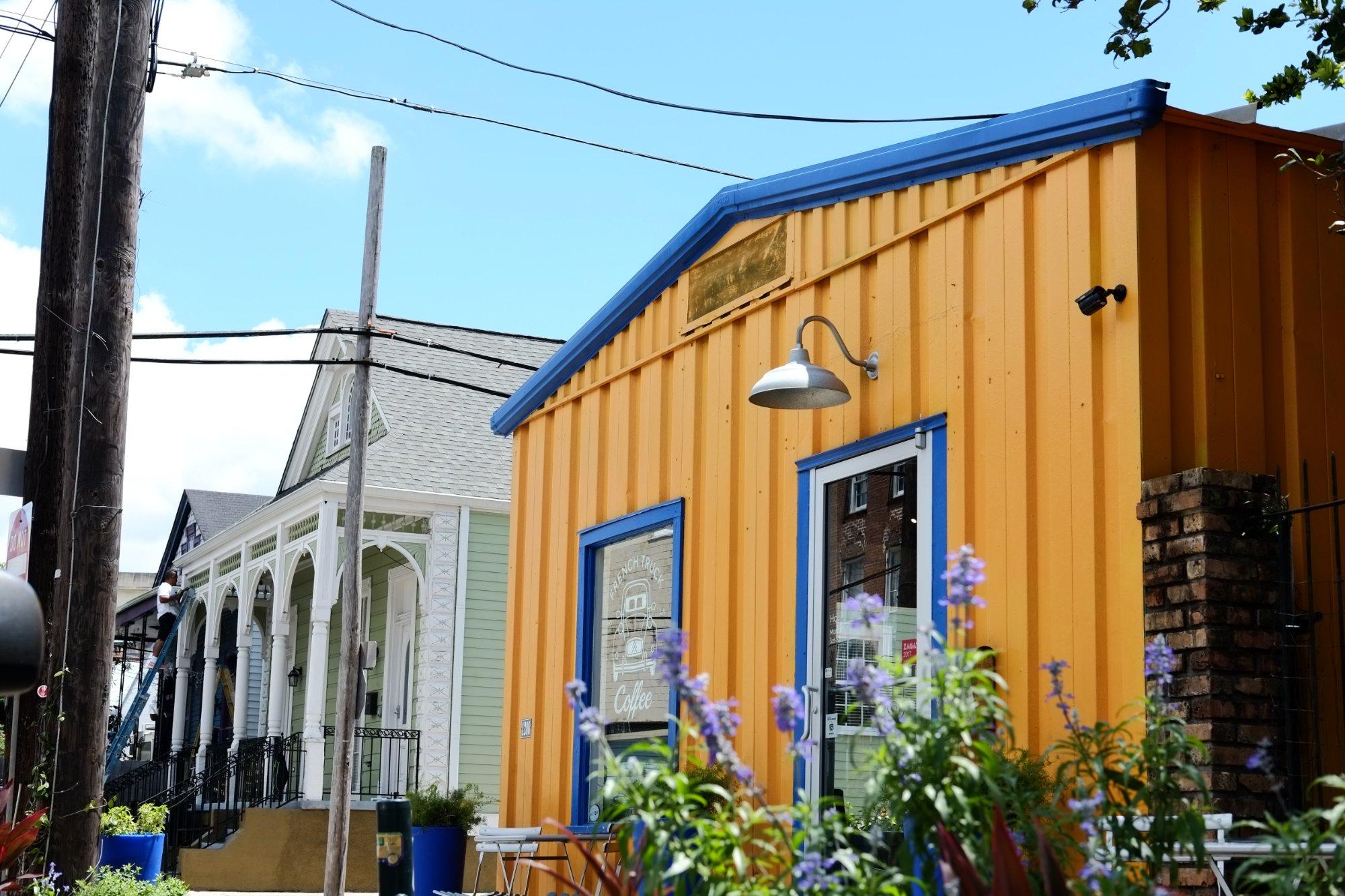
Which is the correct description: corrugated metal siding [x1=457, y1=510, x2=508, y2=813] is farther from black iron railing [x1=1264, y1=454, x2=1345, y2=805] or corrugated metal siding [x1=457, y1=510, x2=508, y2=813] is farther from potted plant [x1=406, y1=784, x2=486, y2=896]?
black iron railing [x1=1264, y1=454, x2=1345, y2=805]

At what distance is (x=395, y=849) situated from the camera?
33.8 feet

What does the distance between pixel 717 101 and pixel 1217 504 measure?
30.6 ft

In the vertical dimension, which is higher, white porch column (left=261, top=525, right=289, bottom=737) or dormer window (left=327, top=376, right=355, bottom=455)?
dormer window (left=327, top=376, right=355, bottom=455)

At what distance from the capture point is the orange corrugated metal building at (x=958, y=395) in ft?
20.4

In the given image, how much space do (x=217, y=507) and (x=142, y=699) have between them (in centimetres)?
540

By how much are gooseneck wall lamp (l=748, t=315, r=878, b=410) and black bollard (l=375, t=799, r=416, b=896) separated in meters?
4.59

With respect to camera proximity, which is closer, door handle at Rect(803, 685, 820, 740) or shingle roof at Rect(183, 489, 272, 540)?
door handle at Rect(803, 685, 820, 740)

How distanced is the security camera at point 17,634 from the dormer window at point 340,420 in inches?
733

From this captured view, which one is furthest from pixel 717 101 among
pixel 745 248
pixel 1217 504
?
pixel 1217 504

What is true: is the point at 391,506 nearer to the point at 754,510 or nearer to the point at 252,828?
the point at 252,828

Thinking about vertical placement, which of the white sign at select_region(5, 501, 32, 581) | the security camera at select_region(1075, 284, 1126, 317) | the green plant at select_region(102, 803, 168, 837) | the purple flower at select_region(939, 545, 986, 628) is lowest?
the green plant at select_region(102, 803, 168, 837)

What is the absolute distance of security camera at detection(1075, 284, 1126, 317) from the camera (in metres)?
6.20

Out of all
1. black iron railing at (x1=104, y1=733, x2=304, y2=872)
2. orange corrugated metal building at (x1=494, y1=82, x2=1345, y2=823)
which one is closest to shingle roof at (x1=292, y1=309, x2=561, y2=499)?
black iron railing at (x1=104, y1=733, x2=304, y2=872)

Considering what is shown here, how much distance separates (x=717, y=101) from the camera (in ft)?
46.8
